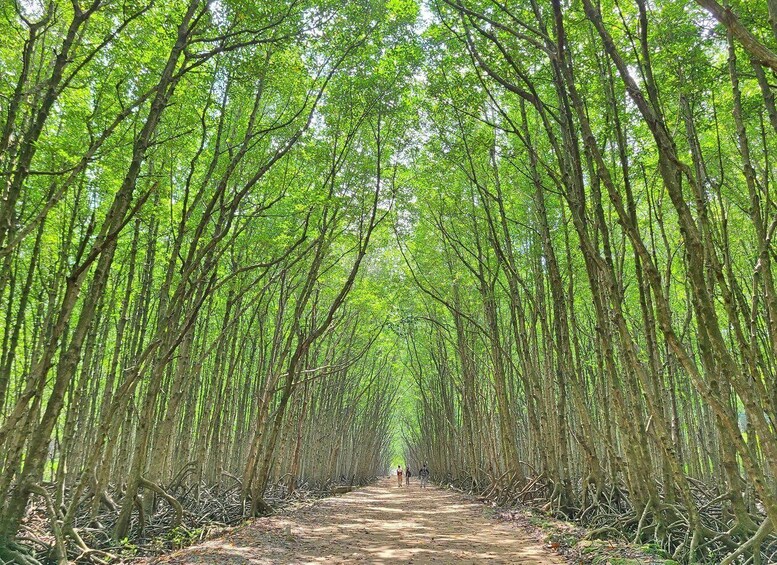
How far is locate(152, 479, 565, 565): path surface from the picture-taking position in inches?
209

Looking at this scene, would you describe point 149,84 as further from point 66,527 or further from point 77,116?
point 66,527

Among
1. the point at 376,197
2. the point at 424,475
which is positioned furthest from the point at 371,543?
the point at 424,475

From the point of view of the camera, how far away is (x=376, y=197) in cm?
764

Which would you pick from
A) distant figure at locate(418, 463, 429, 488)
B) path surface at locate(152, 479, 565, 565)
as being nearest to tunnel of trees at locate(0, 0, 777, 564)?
path surface at locate(152, 479, 565, 565)

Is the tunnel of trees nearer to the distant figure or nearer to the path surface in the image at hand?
the path surface

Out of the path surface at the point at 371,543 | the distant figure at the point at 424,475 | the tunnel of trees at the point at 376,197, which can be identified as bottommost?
the distant figure at the point at 424,475

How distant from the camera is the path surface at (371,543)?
17.4 ft

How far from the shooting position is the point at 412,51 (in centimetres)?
721

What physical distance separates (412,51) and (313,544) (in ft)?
23.1

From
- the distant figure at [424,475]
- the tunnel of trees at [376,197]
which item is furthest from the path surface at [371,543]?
the distant figure at [424,475]

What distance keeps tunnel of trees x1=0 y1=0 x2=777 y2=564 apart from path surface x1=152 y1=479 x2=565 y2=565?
89cm

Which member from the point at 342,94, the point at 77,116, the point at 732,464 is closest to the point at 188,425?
the point at 77,116

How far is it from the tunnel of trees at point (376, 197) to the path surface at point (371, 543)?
89 cm

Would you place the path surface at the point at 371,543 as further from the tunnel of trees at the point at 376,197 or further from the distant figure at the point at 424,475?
the distant figure at the point at 424,475
